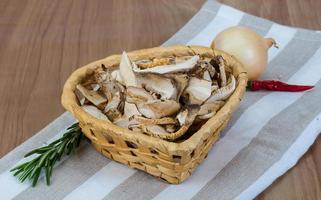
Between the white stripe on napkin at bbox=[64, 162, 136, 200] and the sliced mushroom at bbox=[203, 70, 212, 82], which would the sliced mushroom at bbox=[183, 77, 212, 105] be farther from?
the white stripe on napkin at bbox=[64, 162, 136, 200]

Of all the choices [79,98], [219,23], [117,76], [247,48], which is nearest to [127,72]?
[117,76]

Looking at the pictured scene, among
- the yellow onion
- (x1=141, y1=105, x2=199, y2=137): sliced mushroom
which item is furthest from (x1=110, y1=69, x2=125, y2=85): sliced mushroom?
the yellow onion

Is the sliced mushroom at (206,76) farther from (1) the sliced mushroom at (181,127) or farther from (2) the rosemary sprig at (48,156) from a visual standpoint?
(2) the rosemary sprig at (48,156)

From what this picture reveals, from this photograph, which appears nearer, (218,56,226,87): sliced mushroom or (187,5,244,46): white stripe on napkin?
(218,56,226,87): sliced mushroom

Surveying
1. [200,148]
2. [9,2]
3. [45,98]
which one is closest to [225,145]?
[200,148]

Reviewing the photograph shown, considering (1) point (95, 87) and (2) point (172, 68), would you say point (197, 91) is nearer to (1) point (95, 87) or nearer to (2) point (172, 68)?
(2) point (172, 68)

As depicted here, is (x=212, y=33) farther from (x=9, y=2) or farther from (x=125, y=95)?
(x=9, y=2)
